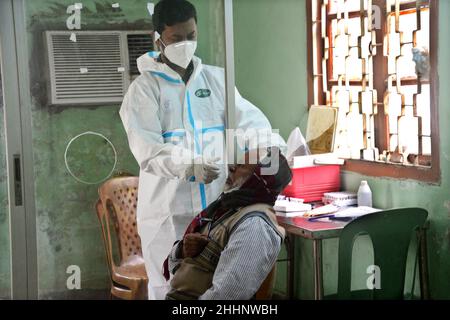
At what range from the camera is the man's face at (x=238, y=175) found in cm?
275

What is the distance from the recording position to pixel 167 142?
9.16ft

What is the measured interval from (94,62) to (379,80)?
4.19 ft

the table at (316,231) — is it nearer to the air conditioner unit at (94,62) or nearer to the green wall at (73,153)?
the green wall at (73,153)

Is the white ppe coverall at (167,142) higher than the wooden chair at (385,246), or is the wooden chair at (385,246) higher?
the white ppe coverall at (167,142)

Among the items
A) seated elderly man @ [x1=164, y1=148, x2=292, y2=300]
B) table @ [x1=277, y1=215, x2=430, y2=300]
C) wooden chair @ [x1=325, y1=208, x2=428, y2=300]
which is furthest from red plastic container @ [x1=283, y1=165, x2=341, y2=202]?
seated elderly man @ [x1=164, y1=148, x2=292, y2=300]

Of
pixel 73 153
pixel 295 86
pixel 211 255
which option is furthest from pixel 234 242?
pixel 295 86

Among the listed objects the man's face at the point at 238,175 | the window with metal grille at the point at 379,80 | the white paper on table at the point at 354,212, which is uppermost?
the window with metal grille at the point at 379,80

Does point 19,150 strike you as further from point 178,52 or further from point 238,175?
point 238,175

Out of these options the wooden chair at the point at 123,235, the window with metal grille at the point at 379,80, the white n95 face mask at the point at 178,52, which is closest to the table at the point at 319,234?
the window with metal grille at the point at 379,80

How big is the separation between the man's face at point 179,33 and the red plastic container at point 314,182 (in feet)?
2.69

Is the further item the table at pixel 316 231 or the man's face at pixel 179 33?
the table at pixel 316 231

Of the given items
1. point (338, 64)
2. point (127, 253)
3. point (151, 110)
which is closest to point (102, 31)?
point (151, 110)

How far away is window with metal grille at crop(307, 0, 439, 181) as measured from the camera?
306cm

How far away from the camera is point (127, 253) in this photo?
9.46 feet
